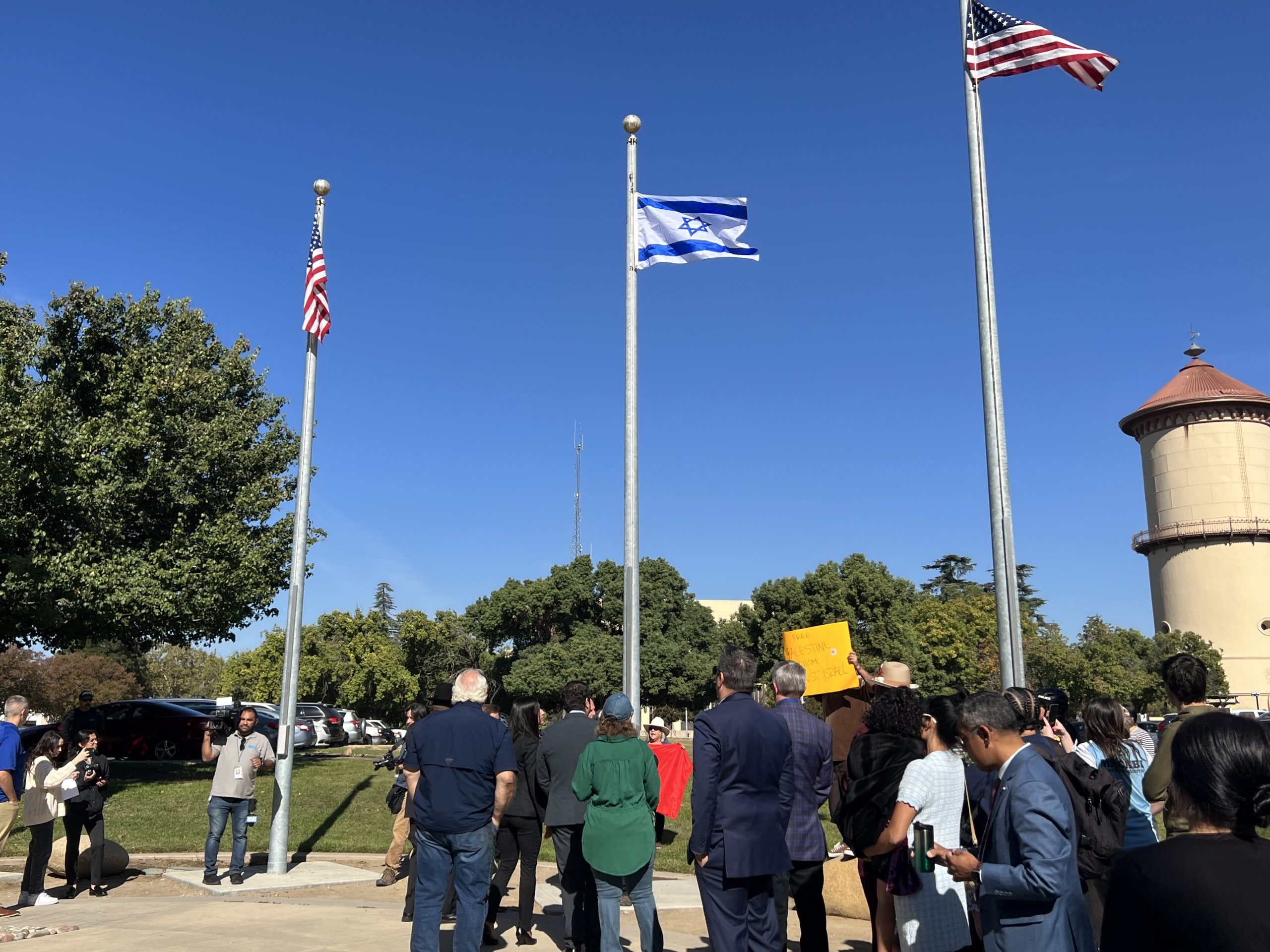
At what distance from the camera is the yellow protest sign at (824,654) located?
13.4 m

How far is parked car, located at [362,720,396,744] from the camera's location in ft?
132

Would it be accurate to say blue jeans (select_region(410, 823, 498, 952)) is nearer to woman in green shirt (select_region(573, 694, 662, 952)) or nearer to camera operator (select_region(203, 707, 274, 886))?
woman in green shirt (select_region(573, 694, 662, 952))

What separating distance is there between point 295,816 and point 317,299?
28.0ft

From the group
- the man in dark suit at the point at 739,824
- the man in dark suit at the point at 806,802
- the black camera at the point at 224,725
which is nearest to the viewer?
the man in dark suit at the point at 739,824

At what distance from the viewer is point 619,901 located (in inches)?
256

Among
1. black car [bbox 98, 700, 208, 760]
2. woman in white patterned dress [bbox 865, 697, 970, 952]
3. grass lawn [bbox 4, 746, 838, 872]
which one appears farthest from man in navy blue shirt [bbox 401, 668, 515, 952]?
black car [bbox 98, 700, 208, 760]

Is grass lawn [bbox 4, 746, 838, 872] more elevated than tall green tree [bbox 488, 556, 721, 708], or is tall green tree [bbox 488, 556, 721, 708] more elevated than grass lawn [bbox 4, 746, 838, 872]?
tall green tree [bbox 488, 556, 721, 708]

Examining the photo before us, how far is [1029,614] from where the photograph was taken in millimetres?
77438

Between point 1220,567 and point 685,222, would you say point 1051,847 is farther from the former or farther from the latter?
point 1220,567

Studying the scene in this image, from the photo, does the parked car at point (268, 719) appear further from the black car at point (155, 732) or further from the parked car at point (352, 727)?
the parked car at point (352, 727)

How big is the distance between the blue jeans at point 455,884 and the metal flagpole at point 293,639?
526cm

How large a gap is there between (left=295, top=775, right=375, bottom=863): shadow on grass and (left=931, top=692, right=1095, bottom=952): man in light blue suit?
11164mm

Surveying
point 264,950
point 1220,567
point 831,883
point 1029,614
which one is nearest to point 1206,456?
point 1220,567

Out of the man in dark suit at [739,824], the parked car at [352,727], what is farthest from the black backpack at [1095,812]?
the parked car at [352,727]
